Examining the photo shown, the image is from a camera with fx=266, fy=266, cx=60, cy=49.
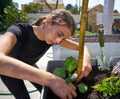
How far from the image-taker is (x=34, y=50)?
1.30 m

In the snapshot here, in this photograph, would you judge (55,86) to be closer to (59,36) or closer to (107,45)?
(59,36)

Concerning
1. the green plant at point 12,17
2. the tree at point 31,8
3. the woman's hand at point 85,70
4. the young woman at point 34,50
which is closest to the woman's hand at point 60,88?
the young woman at point 34,50

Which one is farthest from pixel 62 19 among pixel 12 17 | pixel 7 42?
pixel 12 17

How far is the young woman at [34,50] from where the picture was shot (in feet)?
2.53

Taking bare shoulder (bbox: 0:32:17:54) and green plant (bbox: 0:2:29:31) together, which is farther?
green plant (bbox: 0:2:29:31)

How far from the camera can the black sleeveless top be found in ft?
3.87

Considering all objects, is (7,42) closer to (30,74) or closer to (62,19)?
(30,74)

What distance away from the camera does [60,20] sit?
109 cm

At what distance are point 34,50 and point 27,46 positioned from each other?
0.21 ft

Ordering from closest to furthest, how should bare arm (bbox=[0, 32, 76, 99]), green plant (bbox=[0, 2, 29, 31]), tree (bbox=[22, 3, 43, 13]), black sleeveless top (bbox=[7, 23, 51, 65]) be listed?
bare arm (bbox=[0, 32, 76, 99]) < black sleeveless top (bbox=[7, 23, 51, 65]) < green plant (bbox=[0, 2, 29, 31]) < tree (bbox=[22, 3, 43, 13])

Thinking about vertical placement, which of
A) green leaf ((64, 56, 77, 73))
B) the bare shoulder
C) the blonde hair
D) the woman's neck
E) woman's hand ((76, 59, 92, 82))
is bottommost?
woman's hand ((76, 59, 92, 82))

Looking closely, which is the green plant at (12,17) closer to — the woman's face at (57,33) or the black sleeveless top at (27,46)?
the black sleeveless top at (27,46)

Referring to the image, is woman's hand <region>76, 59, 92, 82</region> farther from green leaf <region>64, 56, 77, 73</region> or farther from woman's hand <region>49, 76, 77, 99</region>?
woman's hand <region>49, 76, 77, 99</region>

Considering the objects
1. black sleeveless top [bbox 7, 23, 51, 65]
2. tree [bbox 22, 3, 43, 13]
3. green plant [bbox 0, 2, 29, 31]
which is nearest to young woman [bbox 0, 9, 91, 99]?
black sleeveless top [bbox 7, 23, 51, 65]
